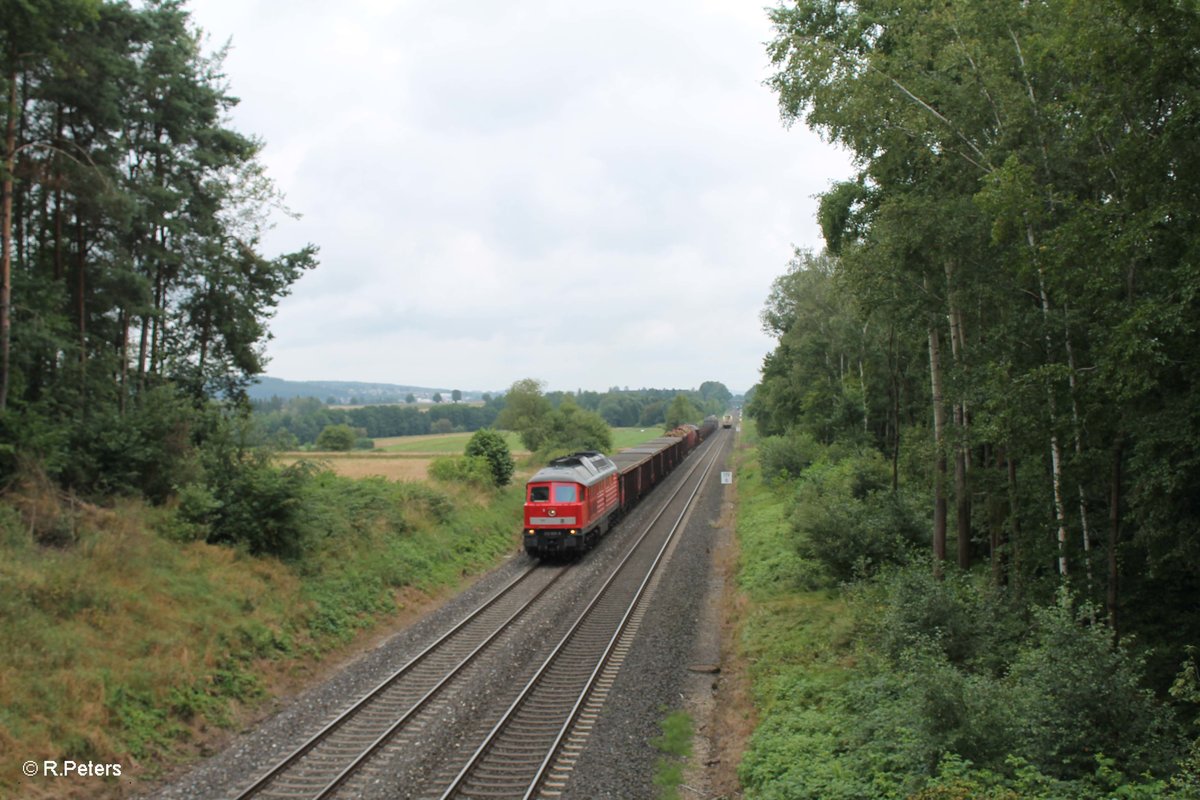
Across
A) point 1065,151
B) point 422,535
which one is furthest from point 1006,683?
point 422,535

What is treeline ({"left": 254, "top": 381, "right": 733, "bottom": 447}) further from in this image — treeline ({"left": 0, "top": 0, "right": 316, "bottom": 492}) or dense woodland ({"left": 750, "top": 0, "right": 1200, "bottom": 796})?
dense woodland ({"left": 750, "top": 0, "right": 1200, "bottom": 796})

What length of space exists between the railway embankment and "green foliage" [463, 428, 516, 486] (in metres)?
11.2

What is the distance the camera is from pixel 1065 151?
1029 cm

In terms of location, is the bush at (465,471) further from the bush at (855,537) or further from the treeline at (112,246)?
the bush at (855,537)

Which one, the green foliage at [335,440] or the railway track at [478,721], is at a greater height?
the green foliage at [335,440]

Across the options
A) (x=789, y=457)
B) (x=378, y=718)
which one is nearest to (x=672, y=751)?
(x=378, y=718)

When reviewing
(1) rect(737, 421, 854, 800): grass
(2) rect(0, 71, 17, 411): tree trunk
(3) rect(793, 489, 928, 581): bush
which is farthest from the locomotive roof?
(2) rect(0, 71, 17, 411): tree trunk

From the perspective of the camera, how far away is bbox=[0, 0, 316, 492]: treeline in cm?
1459

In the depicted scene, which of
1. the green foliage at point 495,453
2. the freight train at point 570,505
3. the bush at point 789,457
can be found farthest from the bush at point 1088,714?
the bush at point 789,457

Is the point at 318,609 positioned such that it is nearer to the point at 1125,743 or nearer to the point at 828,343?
the point at 1125,743

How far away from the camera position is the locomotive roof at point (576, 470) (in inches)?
879

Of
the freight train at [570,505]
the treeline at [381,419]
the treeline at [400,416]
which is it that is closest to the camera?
the freight train at [570,505]

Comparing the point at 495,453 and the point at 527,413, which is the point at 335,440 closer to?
the point at 527,413

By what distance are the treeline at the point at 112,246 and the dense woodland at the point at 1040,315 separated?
1492 cm
